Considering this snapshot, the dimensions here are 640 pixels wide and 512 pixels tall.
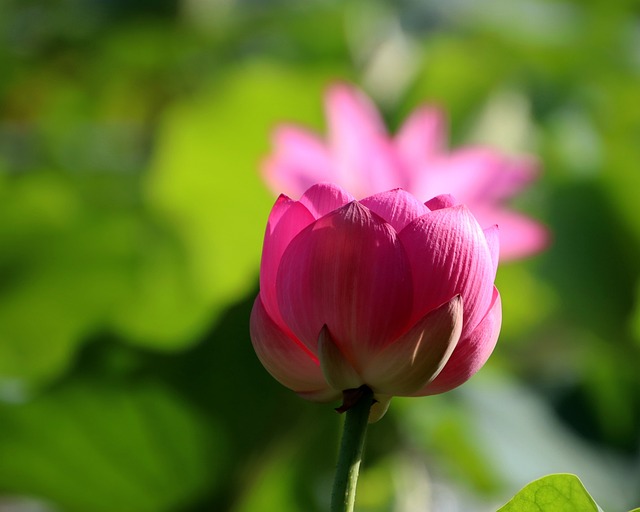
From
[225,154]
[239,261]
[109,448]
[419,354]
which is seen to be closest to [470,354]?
[419,354]

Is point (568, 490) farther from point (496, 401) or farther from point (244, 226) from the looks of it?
point (244, 226)

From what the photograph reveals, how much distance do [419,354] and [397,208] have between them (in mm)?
46

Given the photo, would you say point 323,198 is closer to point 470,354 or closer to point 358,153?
point 470,354

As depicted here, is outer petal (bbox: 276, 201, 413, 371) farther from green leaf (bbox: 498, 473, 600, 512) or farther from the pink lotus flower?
the pink lotus flower

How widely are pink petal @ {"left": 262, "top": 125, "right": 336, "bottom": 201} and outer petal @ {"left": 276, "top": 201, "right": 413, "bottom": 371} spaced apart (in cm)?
26

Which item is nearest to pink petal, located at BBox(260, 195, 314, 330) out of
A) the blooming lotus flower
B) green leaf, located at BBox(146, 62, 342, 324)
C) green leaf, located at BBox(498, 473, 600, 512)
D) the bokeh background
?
the blooming lotus flower

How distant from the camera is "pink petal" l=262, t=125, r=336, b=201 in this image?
570mm

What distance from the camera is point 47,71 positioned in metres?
1.74

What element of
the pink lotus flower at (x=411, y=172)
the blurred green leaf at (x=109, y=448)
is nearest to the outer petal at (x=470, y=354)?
the pink lotus flower at (x=411, y=172)

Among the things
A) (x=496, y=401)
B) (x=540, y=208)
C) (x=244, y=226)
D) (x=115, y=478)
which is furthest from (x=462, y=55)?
(x=115, y=478)

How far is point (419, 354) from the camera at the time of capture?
29 cm

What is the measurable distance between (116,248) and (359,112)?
0.39m

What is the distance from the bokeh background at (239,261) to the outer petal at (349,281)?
36 centimetres

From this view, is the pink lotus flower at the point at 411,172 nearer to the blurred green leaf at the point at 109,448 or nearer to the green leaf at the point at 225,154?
the blurred green leaf at the point at 109,448
